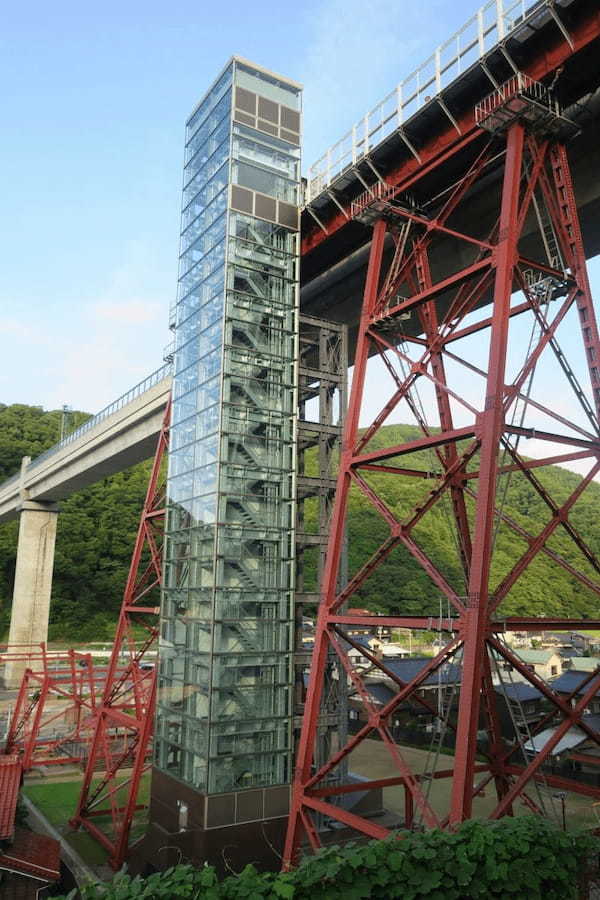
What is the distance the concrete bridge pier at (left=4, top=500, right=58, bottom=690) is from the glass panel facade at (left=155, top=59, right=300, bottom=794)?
107ft

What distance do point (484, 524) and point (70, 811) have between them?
693 inches

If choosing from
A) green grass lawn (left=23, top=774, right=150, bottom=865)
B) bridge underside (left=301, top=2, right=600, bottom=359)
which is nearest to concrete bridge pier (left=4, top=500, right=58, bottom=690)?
green grass lawn (left=23, top=774, right=150, bottom=865)

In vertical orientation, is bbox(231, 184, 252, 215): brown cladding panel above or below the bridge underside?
above

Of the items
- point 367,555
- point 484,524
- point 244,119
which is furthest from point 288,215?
point 367,555

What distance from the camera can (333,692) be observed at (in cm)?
1742

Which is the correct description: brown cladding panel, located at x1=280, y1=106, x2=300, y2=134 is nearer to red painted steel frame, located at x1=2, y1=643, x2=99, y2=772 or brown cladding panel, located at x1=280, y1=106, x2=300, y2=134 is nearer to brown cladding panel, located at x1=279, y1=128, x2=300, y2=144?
brown cladding panel, located at x1=279, y1=128, x2=300, y2=144

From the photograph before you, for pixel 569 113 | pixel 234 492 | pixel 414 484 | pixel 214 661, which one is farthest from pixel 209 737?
pixel 414 484

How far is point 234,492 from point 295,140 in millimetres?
9760

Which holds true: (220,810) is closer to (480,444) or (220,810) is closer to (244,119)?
(480,444)

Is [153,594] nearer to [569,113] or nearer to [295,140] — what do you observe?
[295,140]

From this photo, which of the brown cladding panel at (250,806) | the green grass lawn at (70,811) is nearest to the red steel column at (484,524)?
the brown cladding panel at (250,806)

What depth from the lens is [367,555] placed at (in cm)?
7006

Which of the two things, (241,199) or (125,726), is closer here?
(241,199)

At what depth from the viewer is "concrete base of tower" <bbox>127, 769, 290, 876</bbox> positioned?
14.2 m
